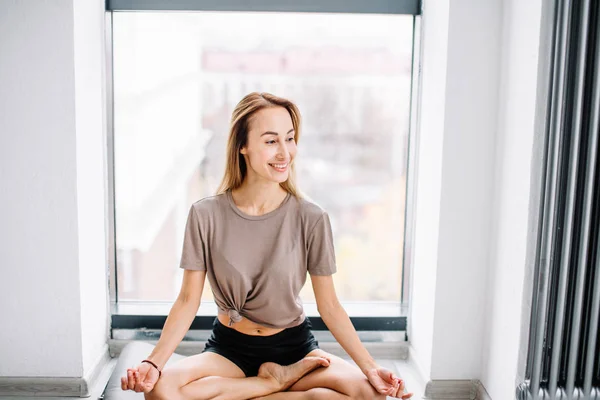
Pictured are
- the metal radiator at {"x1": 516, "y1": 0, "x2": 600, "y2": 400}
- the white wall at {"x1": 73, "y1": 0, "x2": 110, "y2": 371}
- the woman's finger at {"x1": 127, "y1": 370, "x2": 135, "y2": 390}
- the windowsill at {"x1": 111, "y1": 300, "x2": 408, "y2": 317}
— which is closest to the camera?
the metal radiator at {"x1": 516, "y1": 0, "x2": 600, "y2": 400}

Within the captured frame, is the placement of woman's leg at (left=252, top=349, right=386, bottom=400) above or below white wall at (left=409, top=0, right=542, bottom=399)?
below

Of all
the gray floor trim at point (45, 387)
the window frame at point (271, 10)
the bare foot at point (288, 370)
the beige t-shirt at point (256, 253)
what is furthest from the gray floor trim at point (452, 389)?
the gray floor trim at point (45, 387)

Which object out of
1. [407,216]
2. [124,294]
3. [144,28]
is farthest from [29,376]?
[407,216]

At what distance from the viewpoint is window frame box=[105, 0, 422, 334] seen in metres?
2.42

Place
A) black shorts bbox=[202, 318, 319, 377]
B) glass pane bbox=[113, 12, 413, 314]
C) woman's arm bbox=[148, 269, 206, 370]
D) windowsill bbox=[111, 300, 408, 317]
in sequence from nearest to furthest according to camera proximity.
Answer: woman's arm bbox=[148, 269, 206, 370]
black shorts bbox=[202, 318, 319, 377]
glass pane bbox=[113, 12, 413, 314]
windowsill bbox=[111, 300, 408, 317]

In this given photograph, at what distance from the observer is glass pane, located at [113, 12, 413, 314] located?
2557 mm

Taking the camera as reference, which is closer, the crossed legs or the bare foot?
the crossed legs

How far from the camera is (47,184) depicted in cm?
216

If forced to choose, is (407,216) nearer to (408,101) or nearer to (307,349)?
(408,101)

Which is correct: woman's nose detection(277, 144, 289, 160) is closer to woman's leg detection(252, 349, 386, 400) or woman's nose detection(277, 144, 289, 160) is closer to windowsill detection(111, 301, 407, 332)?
woman's leg detection(252, 349, 386, 400)

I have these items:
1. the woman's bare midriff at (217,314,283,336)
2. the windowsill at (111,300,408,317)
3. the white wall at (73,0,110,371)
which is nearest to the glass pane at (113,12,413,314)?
the windowsill at (111,300,408,317)

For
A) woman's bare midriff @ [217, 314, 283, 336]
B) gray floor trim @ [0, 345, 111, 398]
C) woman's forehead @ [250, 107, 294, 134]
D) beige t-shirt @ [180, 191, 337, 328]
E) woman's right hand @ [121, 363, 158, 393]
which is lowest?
gray floor trim @ [0, 345, 111, 398]

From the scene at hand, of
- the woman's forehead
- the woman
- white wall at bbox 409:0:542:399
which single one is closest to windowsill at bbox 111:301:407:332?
white wall at bbox 409:0:542:399

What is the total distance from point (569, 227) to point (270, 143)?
3.18ft
